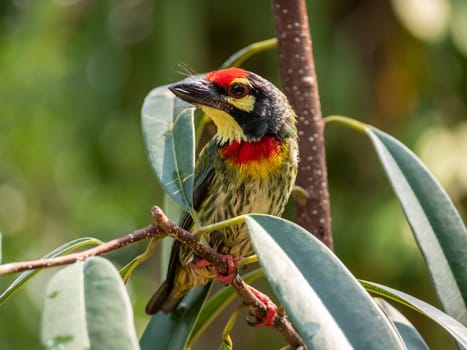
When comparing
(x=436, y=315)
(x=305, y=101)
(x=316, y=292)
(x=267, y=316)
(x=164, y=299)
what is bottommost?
(x=164, y=299)

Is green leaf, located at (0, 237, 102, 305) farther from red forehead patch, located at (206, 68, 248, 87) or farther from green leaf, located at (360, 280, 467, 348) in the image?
red forehead patch, located at (206, 68, 248, 87)

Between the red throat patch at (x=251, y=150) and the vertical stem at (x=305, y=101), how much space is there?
262 mm

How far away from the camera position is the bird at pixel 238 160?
2945mm

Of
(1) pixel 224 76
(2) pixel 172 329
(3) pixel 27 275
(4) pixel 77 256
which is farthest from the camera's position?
(1) pixel 224 76

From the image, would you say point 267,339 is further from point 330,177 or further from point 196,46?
point 196,46

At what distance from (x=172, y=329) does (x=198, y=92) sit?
2.54 ft

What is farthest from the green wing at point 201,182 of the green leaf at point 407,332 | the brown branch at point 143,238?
the brown branch at point 143,238

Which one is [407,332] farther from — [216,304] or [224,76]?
[224,76]

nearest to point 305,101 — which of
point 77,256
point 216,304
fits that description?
point 216,304

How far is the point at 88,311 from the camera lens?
1593mm

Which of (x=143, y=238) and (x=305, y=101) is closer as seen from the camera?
(x=143, y=238)

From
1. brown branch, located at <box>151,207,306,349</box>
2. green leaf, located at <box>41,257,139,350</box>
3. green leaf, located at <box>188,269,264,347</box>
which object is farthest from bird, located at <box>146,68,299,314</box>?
green leaf, located at <box>41,257,139,350</box>

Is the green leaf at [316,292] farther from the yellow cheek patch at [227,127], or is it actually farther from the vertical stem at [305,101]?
the yellow cheek patch at [227,127]

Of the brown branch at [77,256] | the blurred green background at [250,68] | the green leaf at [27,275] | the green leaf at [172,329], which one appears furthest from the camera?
the blurred green background at [250,68]
